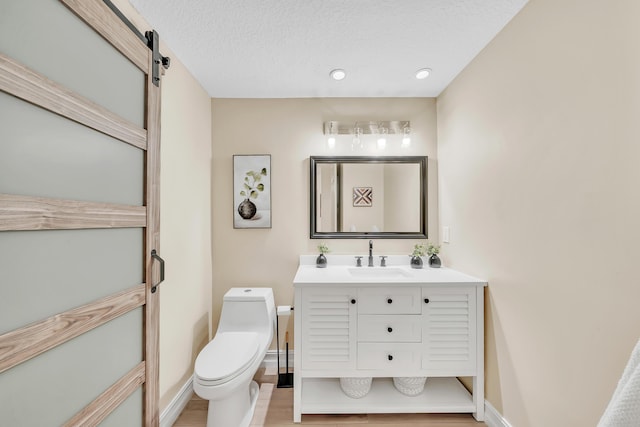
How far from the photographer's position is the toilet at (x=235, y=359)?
61.4 inches

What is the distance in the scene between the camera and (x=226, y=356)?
5.65ft

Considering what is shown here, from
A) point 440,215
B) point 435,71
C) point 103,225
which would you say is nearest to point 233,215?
point 103,225

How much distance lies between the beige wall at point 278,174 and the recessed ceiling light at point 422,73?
0.39 meters

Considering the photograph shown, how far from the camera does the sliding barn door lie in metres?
0.74

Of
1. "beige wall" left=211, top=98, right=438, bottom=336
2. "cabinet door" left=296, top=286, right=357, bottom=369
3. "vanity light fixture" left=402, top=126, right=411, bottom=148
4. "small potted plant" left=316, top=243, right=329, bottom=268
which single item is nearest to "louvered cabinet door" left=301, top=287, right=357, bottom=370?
"cabinet door" left=296, top=286, right=357, bottom=369

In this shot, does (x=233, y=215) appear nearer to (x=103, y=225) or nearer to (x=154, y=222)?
(x=154, y=222)

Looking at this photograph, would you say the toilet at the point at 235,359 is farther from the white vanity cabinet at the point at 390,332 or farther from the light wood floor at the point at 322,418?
the white vanity cabinet at the point at 390,332

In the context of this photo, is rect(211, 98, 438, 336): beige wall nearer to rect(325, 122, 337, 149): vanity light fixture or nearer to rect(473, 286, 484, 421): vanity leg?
rect(325, 122, 337, 149): vanity light fixture

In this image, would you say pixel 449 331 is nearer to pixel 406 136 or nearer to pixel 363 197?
pixel 363 197

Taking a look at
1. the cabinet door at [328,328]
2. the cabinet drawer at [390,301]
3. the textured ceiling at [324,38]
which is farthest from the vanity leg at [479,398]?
the textured ceiling at [324,38]

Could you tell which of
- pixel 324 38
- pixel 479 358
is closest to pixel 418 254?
pixel 479 358

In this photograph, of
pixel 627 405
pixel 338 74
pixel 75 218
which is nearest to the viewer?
pixel 627 405

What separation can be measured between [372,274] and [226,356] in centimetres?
123

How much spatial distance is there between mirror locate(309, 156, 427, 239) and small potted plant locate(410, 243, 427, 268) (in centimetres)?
9
